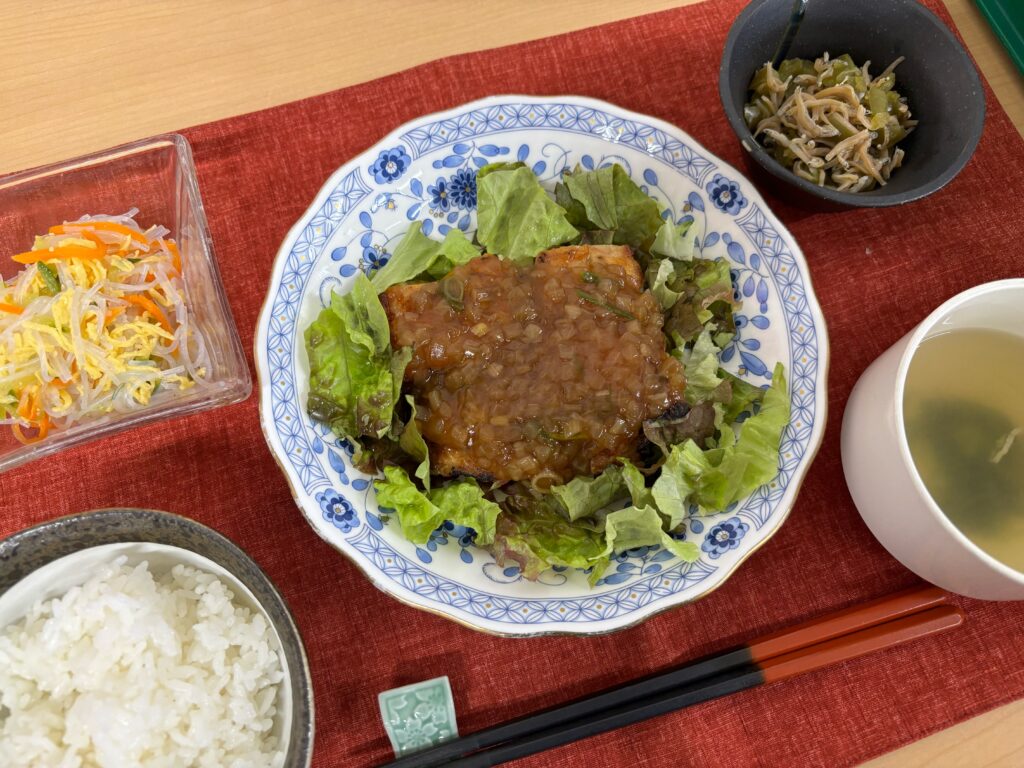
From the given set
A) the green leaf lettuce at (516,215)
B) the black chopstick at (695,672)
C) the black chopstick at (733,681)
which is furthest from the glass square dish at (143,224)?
the black chopstick at (733,681)

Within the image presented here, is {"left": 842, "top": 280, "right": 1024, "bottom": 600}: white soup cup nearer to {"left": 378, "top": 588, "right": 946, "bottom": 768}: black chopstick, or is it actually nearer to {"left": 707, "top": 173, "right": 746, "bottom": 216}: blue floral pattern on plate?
{"left": 378, "top": 588, "right": 946, "bottom": 768}: black chopstick

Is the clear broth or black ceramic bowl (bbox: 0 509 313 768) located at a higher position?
black ceramic bowl (bbox: 0 509 313 768)

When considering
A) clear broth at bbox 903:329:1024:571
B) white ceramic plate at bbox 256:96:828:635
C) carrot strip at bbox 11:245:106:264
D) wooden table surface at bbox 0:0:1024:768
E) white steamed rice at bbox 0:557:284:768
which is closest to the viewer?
white steamed rice at bbox 0:557:284:768

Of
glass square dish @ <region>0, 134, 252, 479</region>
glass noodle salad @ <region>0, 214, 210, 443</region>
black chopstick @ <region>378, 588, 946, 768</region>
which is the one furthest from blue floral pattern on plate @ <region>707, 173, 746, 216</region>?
glass noodle salad @ <region>0, 214, 210, 443</region>

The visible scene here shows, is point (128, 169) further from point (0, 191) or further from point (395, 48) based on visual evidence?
point (395, 48)

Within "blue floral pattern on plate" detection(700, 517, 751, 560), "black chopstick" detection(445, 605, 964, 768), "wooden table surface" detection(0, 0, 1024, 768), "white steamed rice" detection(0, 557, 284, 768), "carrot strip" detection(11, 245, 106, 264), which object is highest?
"wooden table surface" detection(0, 0, 1024, 768)

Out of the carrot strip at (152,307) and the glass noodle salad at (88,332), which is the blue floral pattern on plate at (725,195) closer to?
the glass noodle salad at (88,332)

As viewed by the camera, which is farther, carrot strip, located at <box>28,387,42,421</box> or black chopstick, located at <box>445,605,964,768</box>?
carrot strip, located at <box>28,387,42,421</box>

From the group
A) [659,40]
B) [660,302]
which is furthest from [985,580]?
[659,40]

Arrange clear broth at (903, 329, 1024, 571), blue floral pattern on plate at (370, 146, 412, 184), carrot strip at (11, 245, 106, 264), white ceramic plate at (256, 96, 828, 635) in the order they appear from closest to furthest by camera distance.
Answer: white ceramic plate at (256, 96, 828, 635) → clear broth at (903, 329, 1024, 571) → blue floral pattern on plate at (370, 146, 412, 184) → carrot strip at (11, 245, 106, 264)
